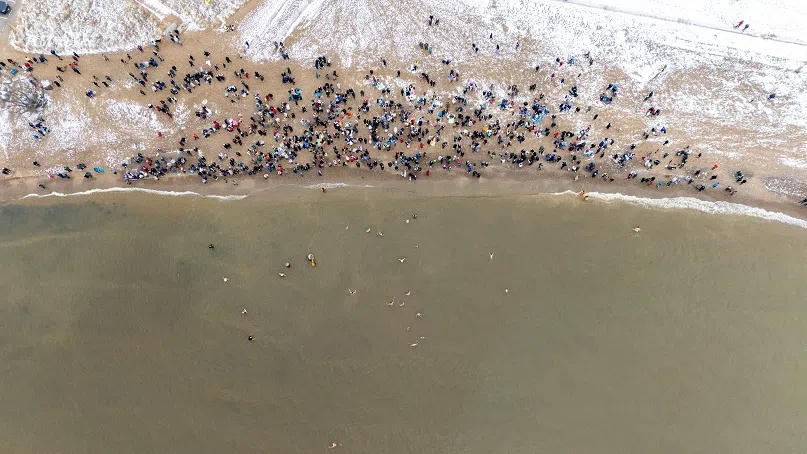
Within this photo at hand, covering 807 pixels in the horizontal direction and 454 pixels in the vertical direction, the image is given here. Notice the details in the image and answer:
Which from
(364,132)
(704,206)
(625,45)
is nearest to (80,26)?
(364,132)

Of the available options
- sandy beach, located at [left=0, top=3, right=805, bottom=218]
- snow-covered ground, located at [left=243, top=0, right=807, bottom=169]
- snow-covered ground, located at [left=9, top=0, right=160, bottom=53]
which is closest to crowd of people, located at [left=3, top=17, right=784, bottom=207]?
sandy beach, located at [left=0, top=3, right=805, bottom=218]

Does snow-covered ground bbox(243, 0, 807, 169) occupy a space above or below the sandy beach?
above

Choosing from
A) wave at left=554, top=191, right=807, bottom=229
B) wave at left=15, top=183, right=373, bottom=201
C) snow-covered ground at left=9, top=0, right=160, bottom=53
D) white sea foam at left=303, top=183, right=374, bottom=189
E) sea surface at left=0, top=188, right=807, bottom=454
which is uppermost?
snow-covered ground at left=9, top=0, right=160, bottom=53

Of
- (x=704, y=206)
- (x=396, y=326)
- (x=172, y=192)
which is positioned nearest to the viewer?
(x=396, y=326)

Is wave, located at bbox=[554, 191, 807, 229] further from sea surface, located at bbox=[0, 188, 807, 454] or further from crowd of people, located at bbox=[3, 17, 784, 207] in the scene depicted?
crowd of people, located at bbox=[3, 17, 784, 207]

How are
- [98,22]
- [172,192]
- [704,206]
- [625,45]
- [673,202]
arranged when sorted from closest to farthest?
1. [704,206]
2. [673,202]
3. [172,192]
4. [98,22]
5. [625,45]

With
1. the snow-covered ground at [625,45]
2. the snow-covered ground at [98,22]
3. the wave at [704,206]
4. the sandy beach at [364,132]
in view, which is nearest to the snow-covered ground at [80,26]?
the snow-covered ground at [98,22]

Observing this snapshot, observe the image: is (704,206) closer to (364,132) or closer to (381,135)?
(381,135)

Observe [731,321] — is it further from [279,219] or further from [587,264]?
[279,219]
